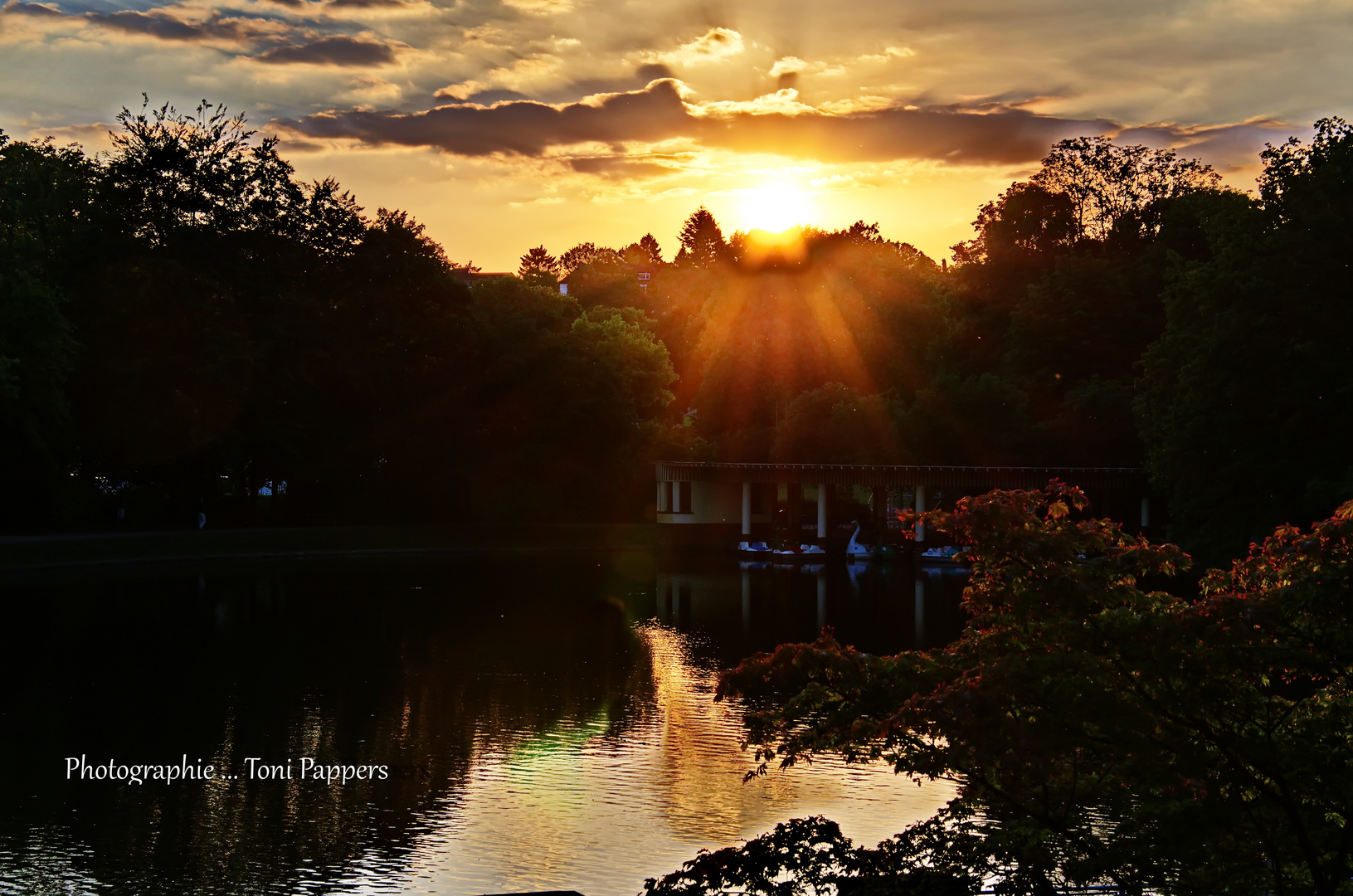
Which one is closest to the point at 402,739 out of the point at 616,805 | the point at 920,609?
the point at 616,805

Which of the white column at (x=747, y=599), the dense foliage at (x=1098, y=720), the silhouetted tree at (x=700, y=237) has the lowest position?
the white column at (x=747, y=599)

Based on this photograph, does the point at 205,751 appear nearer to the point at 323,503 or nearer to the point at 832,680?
the point at 832,680

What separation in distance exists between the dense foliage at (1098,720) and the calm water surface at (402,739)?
5005 millimetres

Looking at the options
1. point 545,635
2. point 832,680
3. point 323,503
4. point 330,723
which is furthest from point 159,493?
point 832,680

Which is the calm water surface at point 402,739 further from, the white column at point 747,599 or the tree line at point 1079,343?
the tree line at point 1079,343

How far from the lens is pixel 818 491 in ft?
221

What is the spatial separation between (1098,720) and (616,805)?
914 centimetres

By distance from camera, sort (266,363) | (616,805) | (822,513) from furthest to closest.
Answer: (822,513) → (266,363) → (616,805)

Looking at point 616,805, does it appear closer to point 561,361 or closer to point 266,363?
point 266,363

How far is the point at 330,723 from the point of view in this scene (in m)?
22.4

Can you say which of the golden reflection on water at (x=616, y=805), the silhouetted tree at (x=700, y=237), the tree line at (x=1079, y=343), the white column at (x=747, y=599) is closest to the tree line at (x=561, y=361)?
the tree line at (x=1079, y=343)

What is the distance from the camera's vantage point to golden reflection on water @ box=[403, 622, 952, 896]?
14508mm

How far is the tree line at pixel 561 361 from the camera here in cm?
4169

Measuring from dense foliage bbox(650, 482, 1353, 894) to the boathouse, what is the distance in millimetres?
49290
